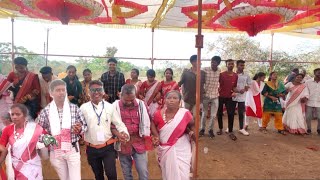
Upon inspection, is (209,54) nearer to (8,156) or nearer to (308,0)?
(308,0)

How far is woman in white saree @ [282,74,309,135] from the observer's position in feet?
23.9

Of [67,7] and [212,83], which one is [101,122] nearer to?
[67,7]

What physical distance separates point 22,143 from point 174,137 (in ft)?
5.54

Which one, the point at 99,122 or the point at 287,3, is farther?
the point at 287,3

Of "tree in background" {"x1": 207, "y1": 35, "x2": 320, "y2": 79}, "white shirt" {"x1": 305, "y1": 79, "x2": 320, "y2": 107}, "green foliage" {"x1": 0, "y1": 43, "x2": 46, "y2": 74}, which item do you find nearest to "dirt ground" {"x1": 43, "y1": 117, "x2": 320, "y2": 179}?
"white shirt" {"x1": 305, "y1": 79, "x2": 320, "y2": 107}

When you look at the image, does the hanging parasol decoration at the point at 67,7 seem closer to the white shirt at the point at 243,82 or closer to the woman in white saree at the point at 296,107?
the white shirt at the point at 243,82

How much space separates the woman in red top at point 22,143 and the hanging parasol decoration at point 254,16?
174 inches

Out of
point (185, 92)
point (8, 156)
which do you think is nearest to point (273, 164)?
point (185, 92)

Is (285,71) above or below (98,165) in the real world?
above

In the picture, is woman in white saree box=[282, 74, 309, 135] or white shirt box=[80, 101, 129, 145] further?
woman in white saree box=[282, 74, 309, 135]

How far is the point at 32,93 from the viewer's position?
4.89m

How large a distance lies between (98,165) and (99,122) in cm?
60

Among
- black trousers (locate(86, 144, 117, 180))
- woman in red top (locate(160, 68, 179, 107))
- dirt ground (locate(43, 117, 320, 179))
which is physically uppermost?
woman in red top (locate(160, 68, 179, 107))

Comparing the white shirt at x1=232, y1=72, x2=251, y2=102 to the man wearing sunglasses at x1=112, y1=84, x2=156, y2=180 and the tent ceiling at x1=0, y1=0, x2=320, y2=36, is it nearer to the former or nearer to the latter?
the tent ceiling at x1=0, y1=0, x2=320, y2=36
